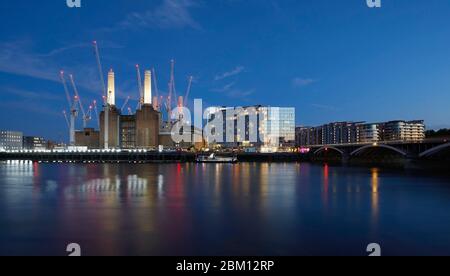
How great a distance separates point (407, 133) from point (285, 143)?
52175mm

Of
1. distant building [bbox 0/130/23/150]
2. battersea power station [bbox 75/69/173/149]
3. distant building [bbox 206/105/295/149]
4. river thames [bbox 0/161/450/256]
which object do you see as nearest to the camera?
river thames [bbox 0/161/450/256]

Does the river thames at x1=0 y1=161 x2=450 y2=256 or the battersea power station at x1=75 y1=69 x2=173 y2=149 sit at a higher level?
the battersea power station at x1=75 y1=69 x2=173 y2=149

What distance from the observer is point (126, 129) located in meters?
150

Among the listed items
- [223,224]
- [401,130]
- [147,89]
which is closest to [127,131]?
[147,89]

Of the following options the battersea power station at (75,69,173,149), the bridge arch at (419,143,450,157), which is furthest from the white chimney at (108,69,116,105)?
the bridge arch at (419,143,450,157)

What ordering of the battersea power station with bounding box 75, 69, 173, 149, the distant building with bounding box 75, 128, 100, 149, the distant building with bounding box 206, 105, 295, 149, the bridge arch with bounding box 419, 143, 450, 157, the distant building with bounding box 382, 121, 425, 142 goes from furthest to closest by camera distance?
the distant building with bounding box 382, 121, 425, 142, the distant building with bounding box 206, 105, 295, 149, the distant building with bounding box 75, 128, 100, 149, the battersea power station with bounding box 75, 69, 173, 149, the bridge arch with bounding box 419, 143, 450, 157

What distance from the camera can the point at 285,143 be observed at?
560 ft

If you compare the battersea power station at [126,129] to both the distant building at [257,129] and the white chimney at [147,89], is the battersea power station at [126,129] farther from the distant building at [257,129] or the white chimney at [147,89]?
the distant building at [257,129]

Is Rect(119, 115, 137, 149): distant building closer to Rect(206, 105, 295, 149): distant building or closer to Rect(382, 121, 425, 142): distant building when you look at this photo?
Rect(206, 105, 295, 149): distant building

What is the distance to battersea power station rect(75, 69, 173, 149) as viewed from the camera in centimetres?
14425
